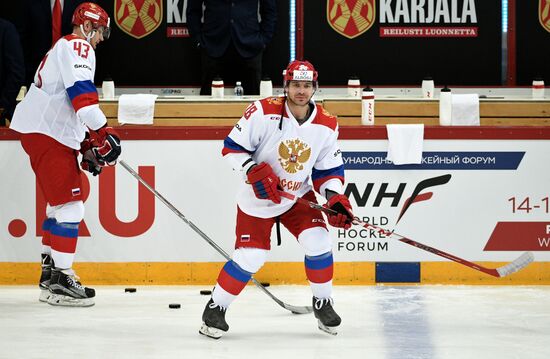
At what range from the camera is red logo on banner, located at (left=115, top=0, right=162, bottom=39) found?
9883mm

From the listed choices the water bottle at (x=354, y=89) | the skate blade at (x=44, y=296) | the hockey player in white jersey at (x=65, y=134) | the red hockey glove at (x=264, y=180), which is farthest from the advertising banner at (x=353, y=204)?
the red hockey glove at (x=264, y=180)

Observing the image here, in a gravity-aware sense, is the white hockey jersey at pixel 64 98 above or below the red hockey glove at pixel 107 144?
above

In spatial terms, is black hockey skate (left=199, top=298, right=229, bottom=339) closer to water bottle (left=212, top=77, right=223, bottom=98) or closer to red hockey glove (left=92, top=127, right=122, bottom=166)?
red hockey glove (left=92, top=127, right=122, bottom=166)

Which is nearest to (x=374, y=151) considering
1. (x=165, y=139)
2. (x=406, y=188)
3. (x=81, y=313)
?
(x=406, y=188)

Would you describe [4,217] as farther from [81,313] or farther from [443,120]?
[443,120]

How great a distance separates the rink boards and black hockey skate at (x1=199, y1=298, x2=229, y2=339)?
152 centimetres

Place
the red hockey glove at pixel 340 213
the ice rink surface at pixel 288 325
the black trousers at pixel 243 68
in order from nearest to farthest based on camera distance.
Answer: the ice rink surface at pixel 288 325 → the red hockey glove at pixel 340 213 → the black trousers at pixel 243 68

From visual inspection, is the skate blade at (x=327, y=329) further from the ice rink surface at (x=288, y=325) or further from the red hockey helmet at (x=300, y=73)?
the red hockey helmet at (x=300, y=73)

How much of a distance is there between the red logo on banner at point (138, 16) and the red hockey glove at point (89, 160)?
280 cm

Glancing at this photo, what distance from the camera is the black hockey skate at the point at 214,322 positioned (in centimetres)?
631

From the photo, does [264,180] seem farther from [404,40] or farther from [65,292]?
[404,40]

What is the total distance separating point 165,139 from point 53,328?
1.70 m

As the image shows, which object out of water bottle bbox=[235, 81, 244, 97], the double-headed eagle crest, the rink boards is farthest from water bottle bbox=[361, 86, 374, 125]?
the double-headed eagle crest

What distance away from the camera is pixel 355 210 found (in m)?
7.82
